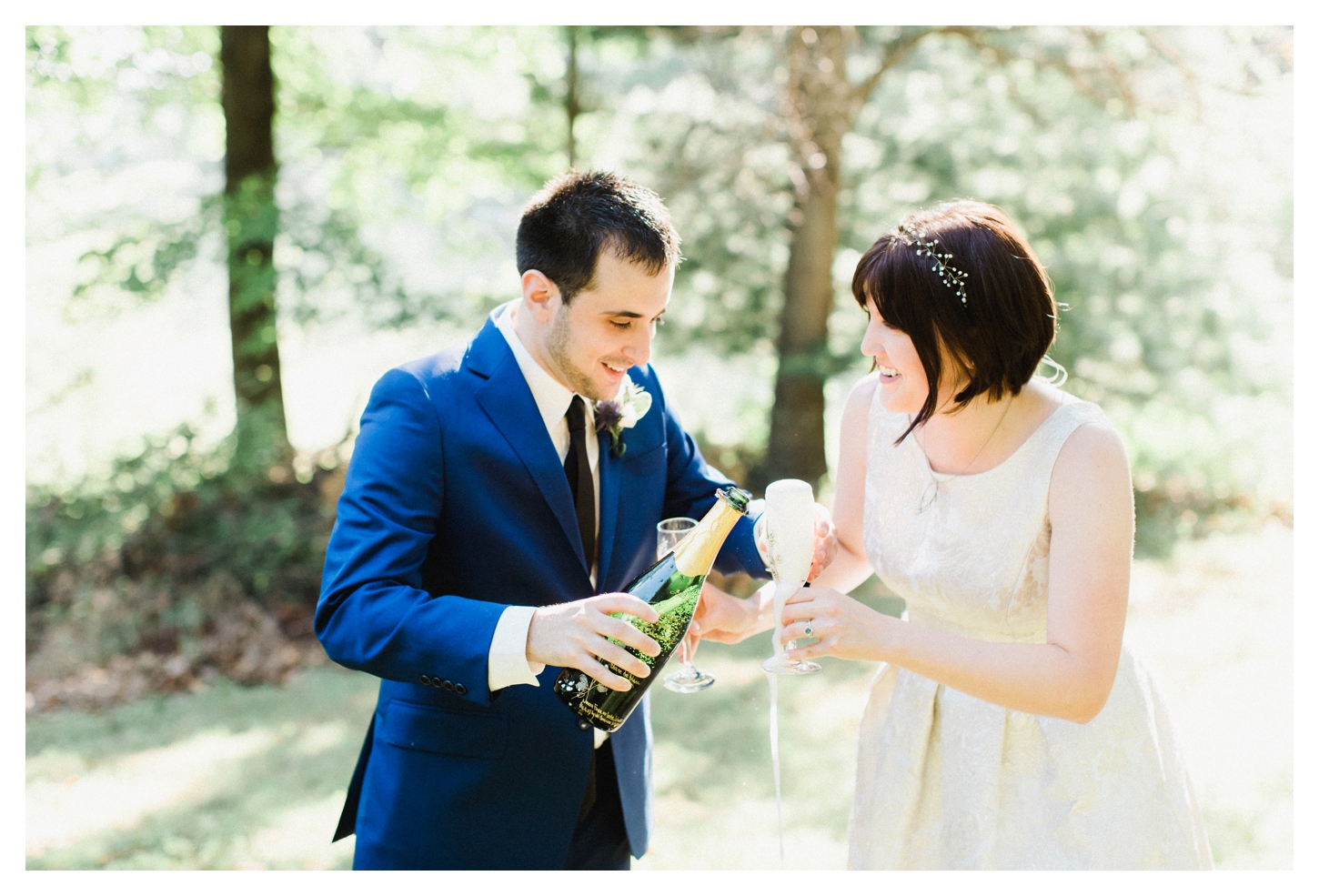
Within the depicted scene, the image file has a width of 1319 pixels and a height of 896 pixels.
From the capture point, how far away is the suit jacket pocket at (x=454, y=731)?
2.36 m

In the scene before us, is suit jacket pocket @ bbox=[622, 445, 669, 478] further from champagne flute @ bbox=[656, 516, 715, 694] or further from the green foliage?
the green foliage

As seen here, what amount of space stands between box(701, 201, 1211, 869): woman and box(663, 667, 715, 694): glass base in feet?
0.39

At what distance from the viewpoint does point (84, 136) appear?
7.78 metres

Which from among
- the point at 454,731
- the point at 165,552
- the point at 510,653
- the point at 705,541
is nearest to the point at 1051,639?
the point at 705,541

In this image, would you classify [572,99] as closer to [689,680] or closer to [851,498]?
[851,498]

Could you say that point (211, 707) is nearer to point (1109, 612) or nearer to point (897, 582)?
point (897, 582)

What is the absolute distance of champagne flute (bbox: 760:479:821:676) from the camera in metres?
2.13

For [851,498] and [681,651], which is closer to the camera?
[681,651]

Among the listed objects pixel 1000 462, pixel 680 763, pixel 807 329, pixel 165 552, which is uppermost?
pixel 1000 462

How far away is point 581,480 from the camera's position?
2512 mm

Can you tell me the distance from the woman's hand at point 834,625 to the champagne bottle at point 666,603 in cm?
26

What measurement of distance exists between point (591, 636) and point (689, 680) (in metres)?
0.56

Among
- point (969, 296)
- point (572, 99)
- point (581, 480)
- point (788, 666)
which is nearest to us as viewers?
point (788, 666)

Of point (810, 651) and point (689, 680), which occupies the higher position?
point (810, 651)
